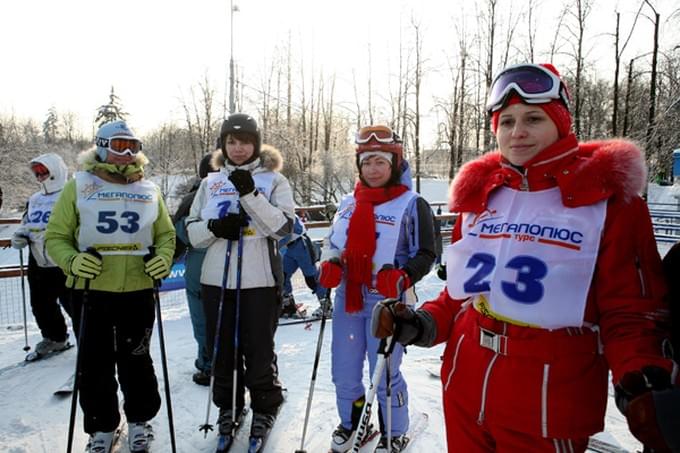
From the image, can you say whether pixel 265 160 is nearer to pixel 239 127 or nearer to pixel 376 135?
pixel 239 127

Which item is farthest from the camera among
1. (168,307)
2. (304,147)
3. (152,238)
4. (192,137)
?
(192,137)

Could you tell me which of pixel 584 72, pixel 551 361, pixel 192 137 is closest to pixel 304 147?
pixel 192 137

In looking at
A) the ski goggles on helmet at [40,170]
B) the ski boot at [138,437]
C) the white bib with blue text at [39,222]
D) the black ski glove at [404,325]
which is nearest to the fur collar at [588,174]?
the black ski glove at [404,325]

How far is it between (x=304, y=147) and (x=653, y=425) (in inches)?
972

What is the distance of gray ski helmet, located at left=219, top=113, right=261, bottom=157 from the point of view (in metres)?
2.93

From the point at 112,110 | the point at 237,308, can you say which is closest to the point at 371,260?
the point at 237,308

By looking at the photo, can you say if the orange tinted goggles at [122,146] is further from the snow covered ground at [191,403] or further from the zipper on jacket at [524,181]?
the zipper on jacket at [524,181]

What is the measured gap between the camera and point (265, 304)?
2.98 metres

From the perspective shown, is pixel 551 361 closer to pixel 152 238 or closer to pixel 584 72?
pixel 152 238

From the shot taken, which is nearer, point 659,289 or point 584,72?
point 659,289

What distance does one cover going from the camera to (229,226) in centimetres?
281

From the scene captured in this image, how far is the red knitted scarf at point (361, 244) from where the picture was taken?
284 cm

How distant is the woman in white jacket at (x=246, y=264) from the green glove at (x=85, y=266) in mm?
613

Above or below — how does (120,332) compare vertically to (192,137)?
below
